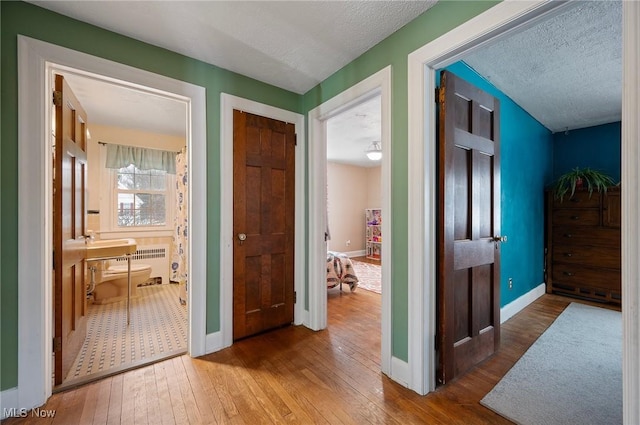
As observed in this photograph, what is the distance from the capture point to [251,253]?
2.52 meters

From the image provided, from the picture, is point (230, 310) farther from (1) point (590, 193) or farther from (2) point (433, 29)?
(1) point (590, 193)

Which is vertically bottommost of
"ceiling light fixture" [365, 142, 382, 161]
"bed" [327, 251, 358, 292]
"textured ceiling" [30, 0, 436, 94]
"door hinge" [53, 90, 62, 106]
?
"bed" [327, 251, 358, 292]

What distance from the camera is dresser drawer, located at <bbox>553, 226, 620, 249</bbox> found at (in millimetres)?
3464

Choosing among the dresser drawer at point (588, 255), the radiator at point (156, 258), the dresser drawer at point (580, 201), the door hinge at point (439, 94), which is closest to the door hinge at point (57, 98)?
the door hinge at point (439, 94)

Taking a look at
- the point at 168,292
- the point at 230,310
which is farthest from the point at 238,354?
the point at 168,292

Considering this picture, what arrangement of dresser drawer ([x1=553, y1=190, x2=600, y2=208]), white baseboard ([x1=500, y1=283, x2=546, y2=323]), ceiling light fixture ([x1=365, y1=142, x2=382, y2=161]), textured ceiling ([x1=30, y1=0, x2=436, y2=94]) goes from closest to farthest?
1. textured ceiling ([x1=30, y1=0, x2=436, y2=94])
2. white baseboard ([x1=500, y1=283, x2=546, y2=323])
3. dresser drawer ([x1=553, y1=190, x2=600, y2=208])
4. ceiling light fixture ([x1=365, y1=142, x2=382, y2=161])

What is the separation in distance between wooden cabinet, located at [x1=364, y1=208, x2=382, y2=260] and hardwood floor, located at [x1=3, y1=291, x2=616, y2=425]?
456 cm

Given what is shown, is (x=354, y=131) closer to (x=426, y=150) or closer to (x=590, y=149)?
(x=426, y=150)

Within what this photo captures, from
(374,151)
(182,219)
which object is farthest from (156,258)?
(374,151)

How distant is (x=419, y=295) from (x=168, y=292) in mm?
3747

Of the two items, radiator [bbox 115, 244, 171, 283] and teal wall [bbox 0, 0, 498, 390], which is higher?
teal wall [bbox 0, 0, 498, 390]

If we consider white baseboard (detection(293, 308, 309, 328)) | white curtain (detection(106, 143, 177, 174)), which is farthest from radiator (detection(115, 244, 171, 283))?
white baseboard (detection(293, 308, 309, 328))

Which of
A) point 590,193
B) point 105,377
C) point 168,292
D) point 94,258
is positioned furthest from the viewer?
point 168,292

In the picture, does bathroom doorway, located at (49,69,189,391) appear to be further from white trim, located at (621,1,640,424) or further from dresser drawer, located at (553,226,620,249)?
dresser drawer, located at (553,226,620,249)
